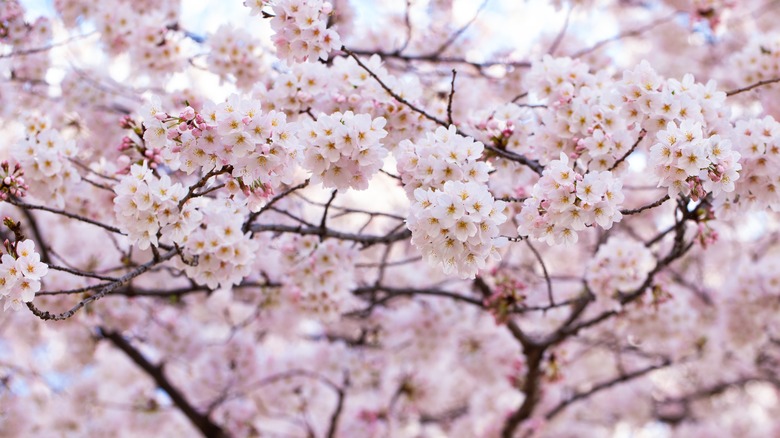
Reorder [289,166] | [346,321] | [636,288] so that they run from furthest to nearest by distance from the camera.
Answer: [346,321]
[636,288]
[289,166]

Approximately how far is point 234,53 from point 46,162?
1276 millimetres

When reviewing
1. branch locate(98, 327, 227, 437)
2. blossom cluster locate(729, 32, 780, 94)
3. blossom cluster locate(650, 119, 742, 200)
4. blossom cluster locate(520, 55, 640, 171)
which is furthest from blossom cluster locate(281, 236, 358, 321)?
blossom cluster locate(729, 32, 780, 94)

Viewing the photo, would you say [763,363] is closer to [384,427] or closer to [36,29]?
[384,427]

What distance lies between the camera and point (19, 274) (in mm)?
2328

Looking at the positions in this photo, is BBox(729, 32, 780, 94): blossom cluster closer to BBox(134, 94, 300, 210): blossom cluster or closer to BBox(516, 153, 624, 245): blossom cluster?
BBox(516, 153, 624, 245): blossom cluster

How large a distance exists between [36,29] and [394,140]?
2.71 meters

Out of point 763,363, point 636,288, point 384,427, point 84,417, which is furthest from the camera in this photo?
point 84,417

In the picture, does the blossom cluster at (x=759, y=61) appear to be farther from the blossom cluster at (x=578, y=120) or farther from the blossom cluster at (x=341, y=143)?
the blossom cluster at (x=341, y=143)

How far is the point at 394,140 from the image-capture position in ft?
10.0

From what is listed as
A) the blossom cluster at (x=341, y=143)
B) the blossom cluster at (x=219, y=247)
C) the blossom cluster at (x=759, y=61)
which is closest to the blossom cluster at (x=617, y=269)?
the blossom cluster at (x=759, y=61)

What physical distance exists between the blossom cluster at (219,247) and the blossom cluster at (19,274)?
0.55m

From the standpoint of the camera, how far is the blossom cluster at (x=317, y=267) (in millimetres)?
3611

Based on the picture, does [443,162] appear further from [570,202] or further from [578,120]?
[578,120]

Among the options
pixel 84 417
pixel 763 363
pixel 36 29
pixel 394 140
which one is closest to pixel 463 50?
pixel 394 140
